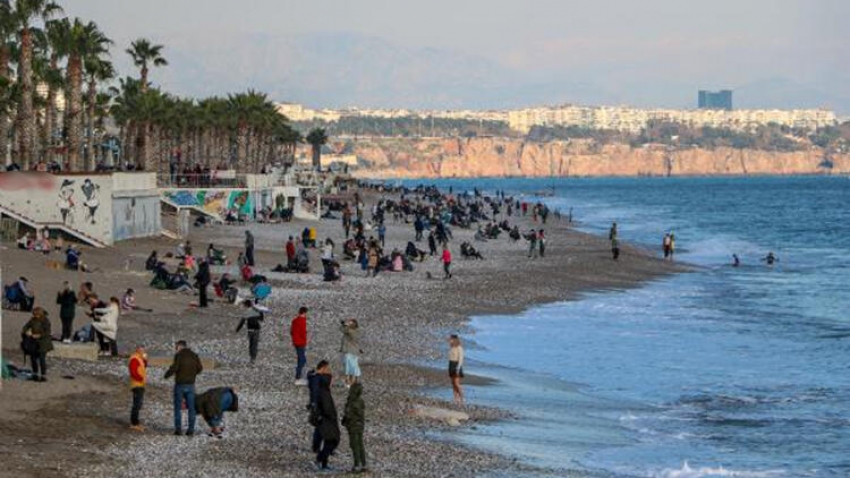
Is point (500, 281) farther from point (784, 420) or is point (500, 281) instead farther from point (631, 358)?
point (784, 420)

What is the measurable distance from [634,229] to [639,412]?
83104mm

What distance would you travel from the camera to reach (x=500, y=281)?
5119 centimetres

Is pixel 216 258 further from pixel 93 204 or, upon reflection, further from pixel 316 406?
pixel 316 406

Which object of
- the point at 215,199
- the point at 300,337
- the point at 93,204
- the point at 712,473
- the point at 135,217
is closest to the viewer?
the point at 712,473

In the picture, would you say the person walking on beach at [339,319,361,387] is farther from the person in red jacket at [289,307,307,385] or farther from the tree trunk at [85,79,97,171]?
the tree trunk at [85,79,97,171]

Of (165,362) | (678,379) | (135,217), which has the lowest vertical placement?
(678,379)

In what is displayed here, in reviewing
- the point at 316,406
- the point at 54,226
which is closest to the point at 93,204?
the point at 54,226

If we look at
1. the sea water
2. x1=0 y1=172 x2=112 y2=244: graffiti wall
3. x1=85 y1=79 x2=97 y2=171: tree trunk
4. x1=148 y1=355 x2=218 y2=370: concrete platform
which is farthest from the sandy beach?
x1=85 y1=79 x2=97 y2=171: tree trunk

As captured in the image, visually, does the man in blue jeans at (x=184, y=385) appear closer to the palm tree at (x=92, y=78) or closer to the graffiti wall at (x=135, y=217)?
the graffiti wall at (x=135, y=217)

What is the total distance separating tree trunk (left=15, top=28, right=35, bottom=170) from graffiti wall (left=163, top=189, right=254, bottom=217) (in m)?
11.7

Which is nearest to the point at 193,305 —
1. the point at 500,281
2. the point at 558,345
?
the point at 558,345

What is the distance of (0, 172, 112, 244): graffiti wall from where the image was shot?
45125mm

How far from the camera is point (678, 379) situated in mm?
29984

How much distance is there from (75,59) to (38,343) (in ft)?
142
